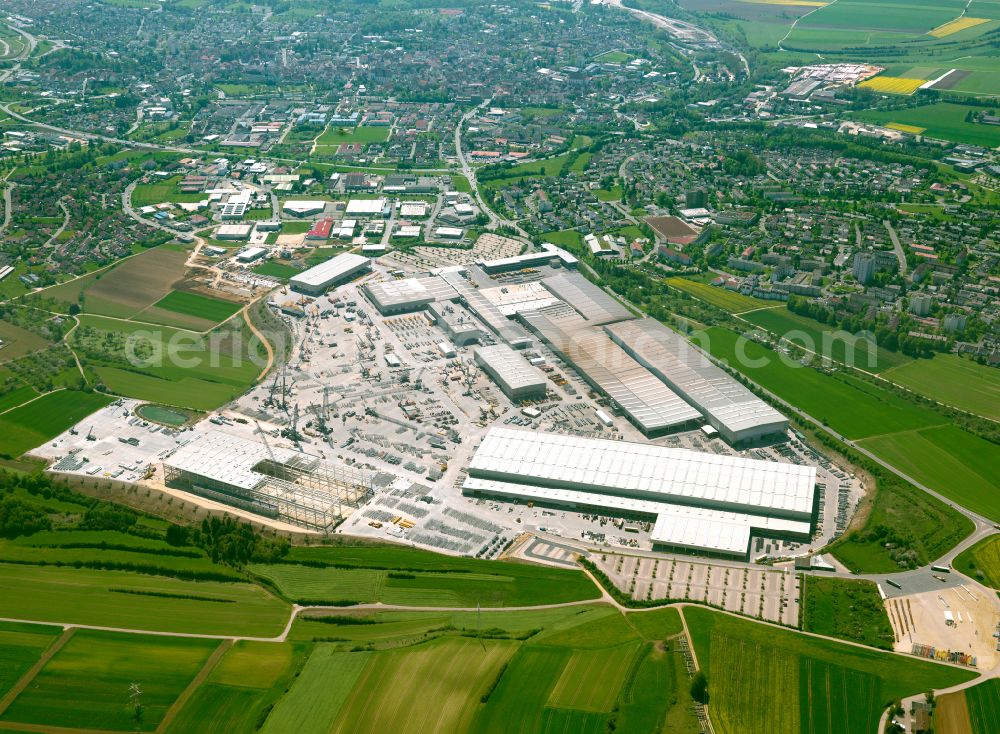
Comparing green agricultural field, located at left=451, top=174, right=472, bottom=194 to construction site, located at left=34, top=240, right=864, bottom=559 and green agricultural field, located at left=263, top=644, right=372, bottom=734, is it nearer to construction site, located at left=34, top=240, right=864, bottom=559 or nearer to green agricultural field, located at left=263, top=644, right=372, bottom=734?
construction site, located at left=34, top=240, right=864, bottom=559

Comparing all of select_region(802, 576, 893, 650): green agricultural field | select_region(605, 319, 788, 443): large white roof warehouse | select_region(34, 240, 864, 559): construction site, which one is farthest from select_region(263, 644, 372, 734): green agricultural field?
select_region(605, 319, 788, 443): large white roof warehouse

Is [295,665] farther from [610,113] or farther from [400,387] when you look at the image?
[610,113]

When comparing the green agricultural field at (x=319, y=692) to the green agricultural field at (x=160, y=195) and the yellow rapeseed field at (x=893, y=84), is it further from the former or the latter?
the yellow rapeseed field at (x=893, y=84)

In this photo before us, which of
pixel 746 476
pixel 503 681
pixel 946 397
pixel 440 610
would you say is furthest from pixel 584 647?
pixel 946 397

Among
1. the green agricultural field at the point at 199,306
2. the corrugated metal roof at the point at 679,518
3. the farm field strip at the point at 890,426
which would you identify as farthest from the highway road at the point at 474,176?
the corrugated metal roof at the point at 679,518

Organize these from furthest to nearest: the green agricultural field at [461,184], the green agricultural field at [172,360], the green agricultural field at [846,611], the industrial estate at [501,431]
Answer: the green agricultural field at [461,184] < the green agricultural field at [172,360] < the green agricultural field at [846,611] < the industrial estate at [501,431]

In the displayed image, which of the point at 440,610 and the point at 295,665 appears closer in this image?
the point at 295,665

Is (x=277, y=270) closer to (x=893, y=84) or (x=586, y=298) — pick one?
(x=586, y=298)
